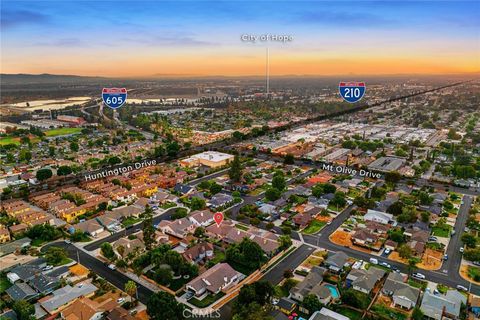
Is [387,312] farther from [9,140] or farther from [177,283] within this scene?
[9,140]

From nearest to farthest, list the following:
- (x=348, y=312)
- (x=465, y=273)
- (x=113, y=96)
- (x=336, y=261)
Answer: (x=348, y=312), (x=113, y=96), (x=465, y=273), (x=336, y=261)

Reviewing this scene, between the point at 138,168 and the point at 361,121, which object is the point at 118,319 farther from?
the point at 361,121

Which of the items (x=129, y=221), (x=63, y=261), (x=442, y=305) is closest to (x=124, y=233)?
(x=129, y=221)

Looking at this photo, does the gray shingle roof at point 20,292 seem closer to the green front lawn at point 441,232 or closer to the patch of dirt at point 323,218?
the patch of dirt at point 323,218

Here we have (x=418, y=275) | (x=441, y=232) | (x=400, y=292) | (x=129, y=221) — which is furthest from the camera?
(x=129, y=221)

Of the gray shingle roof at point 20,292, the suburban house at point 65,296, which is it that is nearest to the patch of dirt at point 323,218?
the suburban house at point 65,296

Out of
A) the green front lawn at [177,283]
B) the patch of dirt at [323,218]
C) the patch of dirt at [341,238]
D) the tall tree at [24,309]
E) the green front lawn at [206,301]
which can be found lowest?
the green front lawn at [206,301]

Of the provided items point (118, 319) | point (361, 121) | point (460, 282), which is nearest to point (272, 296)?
point (118, 319)
